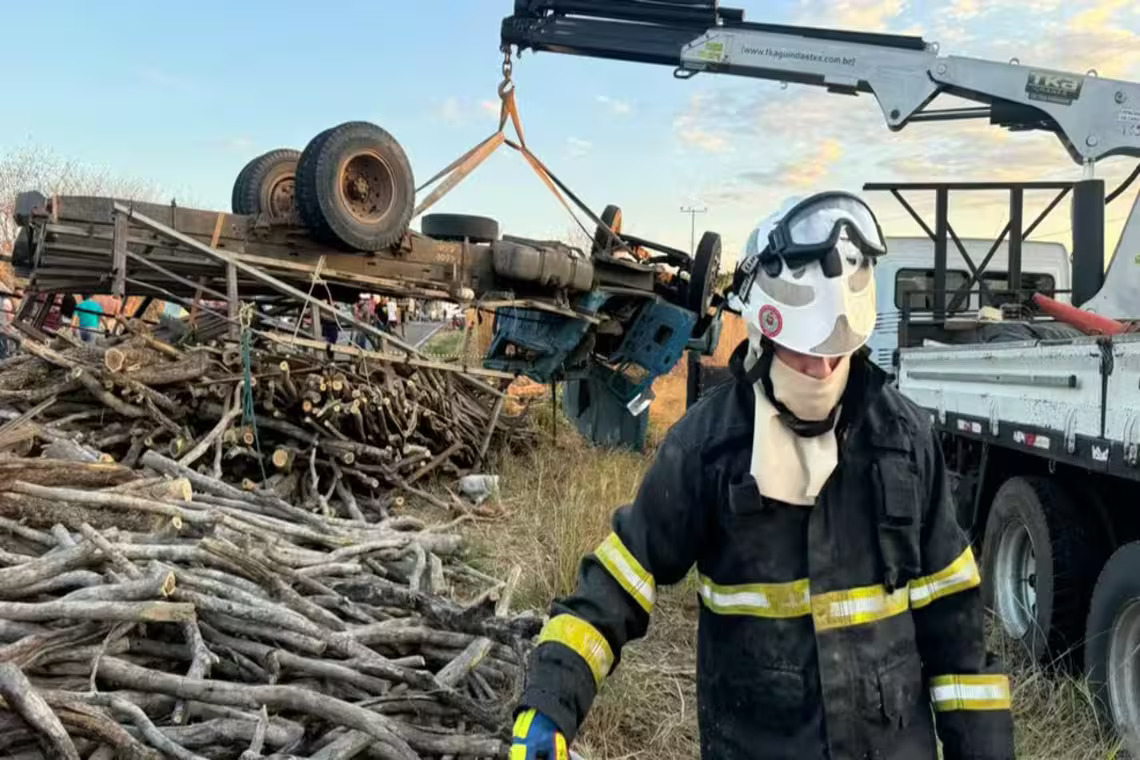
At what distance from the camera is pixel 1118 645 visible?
3.08 m

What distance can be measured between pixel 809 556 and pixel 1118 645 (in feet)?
7.05

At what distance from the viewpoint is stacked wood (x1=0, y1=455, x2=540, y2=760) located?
8.62ft

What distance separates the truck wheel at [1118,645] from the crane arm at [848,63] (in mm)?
5058

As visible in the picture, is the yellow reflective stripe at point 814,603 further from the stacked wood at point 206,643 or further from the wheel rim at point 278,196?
the wheel rim at point 278,196

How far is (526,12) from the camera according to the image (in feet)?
25.2

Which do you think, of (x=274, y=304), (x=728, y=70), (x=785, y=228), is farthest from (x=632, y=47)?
(x=785, y=228)

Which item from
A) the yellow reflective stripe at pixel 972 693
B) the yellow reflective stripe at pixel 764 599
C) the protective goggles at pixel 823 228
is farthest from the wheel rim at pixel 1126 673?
the protective goggles at pixel 823 228

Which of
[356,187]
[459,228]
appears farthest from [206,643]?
[459,228]

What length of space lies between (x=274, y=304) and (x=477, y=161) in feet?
6.98

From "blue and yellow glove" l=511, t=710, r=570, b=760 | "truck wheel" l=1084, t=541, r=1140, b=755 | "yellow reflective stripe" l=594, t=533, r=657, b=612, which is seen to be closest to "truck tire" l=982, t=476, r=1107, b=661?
"truck wheel" l=1084, t=541, r=1140, b=755

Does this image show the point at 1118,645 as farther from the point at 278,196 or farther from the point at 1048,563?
the point at 278,196

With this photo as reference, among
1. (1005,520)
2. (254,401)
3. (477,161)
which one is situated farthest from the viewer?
(477,161)

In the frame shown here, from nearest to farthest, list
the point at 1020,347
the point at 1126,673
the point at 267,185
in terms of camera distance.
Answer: the point at 1126,673 → the point at 1020,347 → the point at 267,185

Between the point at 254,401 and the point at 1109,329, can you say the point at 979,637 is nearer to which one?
the point at 1109,329
